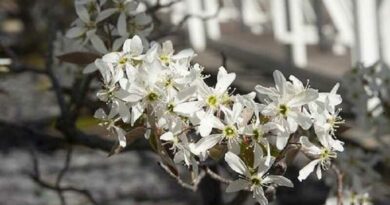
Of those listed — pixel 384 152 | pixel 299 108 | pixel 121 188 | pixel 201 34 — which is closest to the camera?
pixel 299 108

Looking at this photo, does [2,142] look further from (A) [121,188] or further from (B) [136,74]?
(B) [136,74]

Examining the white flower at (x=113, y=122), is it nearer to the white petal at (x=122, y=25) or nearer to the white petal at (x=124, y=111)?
the white petal at (x=124, y=111)

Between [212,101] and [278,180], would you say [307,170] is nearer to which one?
[278,180]

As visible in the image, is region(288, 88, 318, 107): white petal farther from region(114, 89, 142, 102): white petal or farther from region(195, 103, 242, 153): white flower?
region(114, 89, 142, 102): white petal

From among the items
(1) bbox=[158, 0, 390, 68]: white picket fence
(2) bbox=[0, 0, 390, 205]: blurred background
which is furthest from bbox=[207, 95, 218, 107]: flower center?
(1) bbox=[158, 0, 390, 68]: white picket fence

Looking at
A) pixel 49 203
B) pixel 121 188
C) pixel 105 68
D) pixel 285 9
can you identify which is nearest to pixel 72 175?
pixel 121 188

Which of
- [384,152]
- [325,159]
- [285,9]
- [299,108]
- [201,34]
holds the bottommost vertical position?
[201,34]
